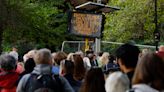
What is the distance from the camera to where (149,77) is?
434 cm

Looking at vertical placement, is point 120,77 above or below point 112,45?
above

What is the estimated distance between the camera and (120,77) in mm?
5375

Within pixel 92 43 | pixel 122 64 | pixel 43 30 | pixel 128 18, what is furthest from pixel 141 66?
pixel 43 30

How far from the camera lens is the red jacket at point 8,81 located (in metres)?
7.91

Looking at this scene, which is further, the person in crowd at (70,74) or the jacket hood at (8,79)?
the person in crowd at (70,74)

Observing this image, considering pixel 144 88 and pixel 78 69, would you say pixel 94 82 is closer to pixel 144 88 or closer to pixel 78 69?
pixel 144 88

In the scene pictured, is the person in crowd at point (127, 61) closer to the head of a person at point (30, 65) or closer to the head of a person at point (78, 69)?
the head of a person at point (78, 69)

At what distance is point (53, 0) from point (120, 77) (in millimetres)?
36237

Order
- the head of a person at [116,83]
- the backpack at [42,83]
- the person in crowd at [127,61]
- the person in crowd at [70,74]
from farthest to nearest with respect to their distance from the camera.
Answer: the person in crowd at [70,74], the backpack at [42,83], the person in crowd at [127,61], the head of a person at [116,83]

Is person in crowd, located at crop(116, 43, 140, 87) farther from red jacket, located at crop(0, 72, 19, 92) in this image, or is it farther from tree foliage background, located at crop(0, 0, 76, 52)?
tree foliage background, located at crop(0, 0, 76, 52)

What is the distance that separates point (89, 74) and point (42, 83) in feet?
4.11

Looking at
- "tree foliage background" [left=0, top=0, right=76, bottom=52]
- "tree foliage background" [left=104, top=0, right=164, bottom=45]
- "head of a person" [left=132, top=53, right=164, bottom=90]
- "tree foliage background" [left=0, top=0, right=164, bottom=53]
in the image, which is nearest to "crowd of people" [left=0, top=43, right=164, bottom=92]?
"head of a person" [left=132, top=53, right=164, bottom=90]

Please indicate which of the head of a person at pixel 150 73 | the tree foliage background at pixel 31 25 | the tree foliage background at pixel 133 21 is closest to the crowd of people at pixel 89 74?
the head of a person at pixel 150 73

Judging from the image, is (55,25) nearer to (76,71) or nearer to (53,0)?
(53,0)
